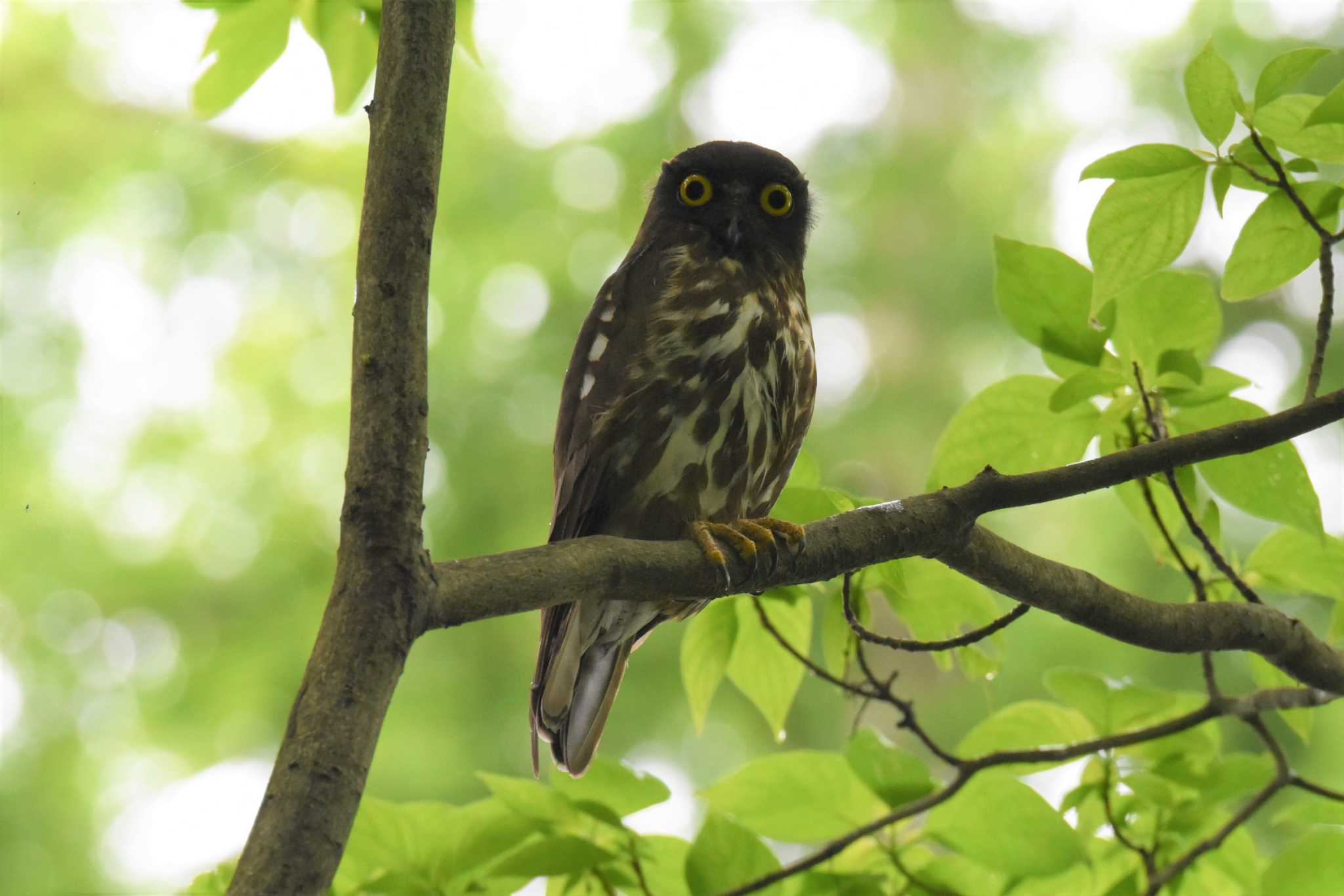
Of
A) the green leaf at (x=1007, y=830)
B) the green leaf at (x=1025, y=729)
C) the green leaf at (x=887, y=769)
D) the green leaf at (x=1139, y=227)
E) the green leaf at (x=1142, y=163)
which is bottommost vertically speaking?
the green leaf at (x=1007, y=830)

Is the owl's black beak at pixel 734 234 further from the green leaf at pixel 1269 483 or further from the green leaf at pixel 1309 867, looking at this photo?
the green leaf at pixel 1309 867

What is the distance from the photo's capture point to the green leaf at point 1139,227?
5.72ft

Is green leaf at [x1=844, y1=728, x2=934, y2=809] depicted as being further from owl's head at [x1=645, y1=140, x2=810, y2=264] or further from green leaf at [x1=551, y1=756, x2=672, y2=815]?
owl's head at [x1=645, y1=140, x2=810, y2=264]

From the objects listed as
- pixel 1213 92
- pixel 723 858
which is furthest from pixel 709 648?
pixel 1213 92

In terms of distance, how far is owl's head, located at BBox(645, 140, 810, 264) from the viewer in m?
3.10

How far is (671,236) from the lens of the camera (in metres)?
3.09

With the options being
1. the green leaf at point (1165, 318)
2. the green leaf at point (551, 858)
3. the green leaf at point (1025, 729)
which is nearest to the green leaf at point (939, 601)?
the green leaf at point (1025, 729)

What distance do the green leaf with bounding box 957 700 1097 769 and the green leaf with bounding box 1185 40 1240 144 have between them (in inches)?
38.4

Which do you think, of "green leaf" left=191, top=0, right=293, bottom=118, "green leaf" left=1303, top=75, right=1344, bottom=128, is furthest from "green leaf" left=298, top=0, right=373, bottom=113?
"green leaf" left=1303, top=75, right=1344, bottom=128

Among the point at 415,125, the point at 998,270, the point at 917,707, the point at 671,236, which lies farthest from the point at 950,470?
the point at 917,707

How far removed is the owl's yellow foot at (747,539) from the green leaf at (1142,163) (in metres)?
0.69

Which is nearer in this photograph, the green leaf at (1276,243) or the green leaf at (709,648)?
the green leaf at (1276,243)

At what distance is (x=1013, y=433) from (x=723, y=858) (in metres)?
0.85

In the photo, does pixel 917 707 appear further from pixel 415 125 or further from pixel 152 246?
pixel 415 125
